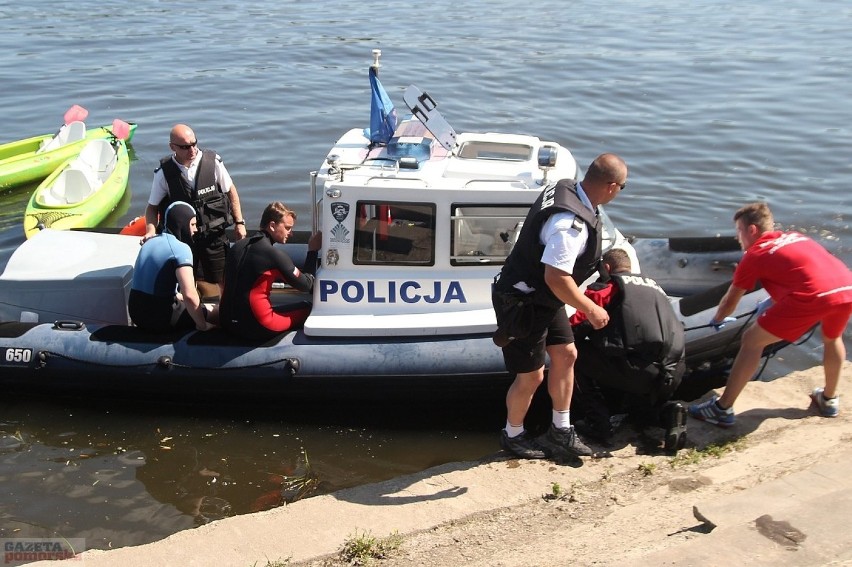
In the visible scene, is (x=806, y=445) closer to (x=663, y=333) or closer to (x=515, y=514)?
(x=663, y=333)

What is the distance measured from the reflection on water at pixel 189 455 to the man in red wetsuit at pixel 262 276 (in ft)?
2.14

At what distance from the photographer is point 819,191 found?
37.4 ft

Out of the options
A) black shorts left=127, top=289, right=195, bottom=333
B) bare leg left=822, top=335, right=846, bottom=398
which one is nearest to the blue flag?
black shorts left=127, top=289, right=195, bottom=333

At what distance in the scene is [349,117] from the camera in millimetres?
14602

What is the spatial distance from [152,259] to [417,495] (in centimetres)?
242

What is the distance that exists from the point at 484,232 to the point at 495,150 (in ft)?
2.49

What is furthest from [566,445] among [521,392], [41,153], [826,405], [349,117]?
[349,117]

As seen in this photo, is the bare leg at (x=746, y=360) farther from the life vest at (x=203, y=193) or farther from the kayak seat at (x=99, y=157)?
the kayak seat at (x=99, y=157)

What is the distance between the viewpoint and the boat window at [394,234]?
6020 millimetres

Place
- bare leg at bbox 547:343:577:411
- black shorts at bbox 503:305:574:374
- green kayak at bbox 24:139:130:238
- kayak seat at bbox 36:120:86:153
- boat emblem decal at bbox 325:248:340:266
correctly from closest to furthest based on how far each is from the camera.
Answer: black shorts at bbox 503:305:574:374 < bare leg at bbox 547:343:577:411 < boat emblem decal at bbox 325:248:340:266 < green kayak at bbox 24:139:130:238 < kayak seat at bbox 36:120:86:153

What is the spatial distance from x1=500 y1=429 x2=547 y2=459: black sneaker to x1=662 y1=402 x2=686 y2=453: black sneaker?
0.73 metres

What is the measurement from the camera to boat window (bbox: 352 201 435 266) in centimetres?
602

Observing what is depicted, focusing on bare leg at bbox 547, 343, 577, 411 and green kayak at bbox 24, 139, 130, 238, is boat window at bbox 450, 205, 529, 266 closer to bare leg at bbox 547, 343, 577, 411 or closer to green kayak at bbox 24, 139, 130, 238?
bare leg at bbox 547, 343, 577, 411

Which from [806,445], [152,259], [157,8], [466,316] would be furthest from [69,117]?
[157,8]
